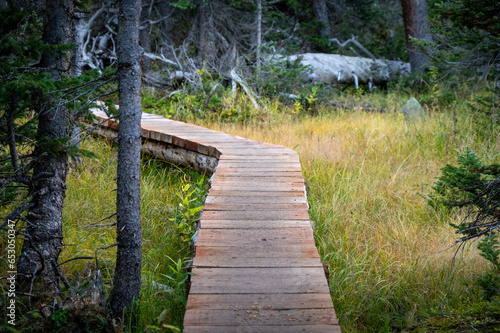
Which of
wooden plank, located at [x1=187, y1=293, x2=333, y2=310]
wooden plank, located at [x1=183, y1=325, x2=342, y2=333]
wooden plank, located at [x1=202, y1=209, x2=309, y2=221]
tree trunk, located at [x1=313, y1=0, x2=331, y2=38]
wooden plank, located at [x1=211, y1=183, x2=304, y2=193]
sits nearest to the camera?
wooden plank, located at [x1=183, y1=325, x2=342, y2=333]

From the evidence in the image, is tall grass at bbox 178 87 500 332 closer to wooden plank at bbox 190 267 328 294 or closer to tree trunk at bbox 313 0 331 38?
wooden plank at bbox 190 267 328 294

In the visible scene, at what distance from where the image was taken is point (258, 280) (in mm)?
2529

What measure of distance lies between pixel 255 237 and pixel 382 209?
2.02 m

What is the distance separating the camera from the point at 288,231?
3115mm

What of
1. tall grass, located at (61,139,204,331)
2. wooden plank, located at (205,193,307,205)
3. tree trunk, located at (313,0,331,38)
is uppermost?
tree trunk, located at (313,0,331,38)

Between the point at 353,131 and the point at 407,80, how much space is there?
559cm

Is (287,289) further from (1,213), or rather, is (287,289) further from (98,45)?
(98,45)

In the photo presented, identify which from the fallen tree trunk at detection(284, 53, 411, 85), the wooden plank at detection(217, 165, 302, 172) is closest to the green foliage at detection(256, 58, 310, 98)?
the fallen tree trunk at detection(284, 53, 411, 85)

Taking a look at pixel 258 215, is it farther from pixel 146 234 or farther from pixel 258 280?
pixel 146 234

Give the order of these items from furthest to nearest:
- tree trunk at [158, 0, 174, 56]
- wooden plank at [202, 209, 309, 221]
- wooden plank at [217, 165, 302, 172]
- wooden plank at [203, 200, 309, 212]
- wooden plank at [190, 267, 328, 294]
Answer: tree trunk at [158, 0, 174, 56] < wooden plank at [217, 165, 302, 172] < wooden plank at [203, 200, 309, 212] < wooden plank at [202, 209, 309, 221] < wooden plank at [190, 267, 328, 294]

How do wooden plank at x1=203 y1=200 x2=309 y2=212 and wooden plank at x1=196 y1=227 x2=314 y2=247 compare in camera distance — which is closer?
wooden plank at x1=196 y1=227 x2=314 y2=247

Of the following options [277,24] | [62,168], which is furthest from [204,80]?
[62,168]

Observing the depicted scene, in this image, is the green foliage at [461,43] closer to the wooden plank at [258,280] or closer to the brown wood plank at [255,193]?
the brown wood plank at [255,193]

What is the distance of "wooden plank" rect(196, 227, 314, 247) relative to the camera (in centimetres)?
295
